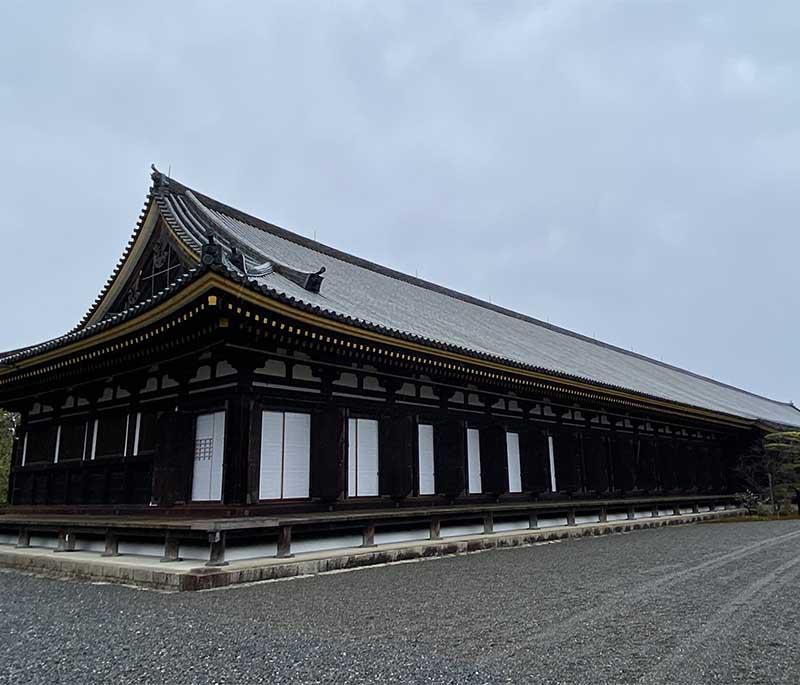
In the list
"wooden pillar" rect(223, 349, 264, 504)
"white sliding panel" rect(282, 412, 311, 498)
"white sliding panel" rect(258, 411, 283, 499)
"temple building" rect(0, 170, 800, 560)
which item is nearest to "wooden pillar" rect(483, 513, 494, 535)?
"temple building" rect(0, 170, 800, 560)

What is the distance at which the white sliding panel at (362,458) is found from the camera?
33.0ft

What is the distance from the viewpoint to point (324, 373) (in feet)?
32.4

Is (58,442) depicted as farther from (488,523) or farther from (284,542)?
(488,523)

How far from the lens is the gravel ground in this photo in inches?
153

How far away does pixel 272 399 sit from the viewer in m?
9.02

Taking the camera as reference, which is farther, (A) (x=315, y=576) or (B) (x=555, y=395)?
(B) (x=555, y=395)

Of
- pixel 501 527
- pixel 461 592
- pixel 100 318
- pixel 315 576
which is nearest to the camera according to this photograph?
pixel 461 592

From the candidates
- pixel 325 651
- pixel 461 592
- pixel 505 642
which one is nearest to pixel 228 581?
pixel 461 592

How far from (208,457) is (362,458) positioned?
2.55 metres

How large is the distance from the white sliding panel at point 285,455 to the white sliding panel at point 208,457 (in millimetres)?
611

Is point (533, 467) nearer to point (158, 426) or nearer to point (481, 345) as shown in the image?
point (481, 345)

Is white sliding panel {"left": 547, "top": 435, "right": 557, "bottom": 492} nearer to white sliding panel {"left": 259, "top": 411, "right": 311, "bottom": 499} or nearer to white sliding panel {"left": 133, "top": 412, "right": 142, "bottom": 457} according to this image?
white sliding panel {"left": 259, "top": 411, "right": 311, "bottom": 499}

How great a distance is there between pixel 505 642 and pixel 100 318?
11.9 m

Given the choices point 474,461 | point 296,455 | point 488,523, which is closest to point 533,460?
point 474,461
